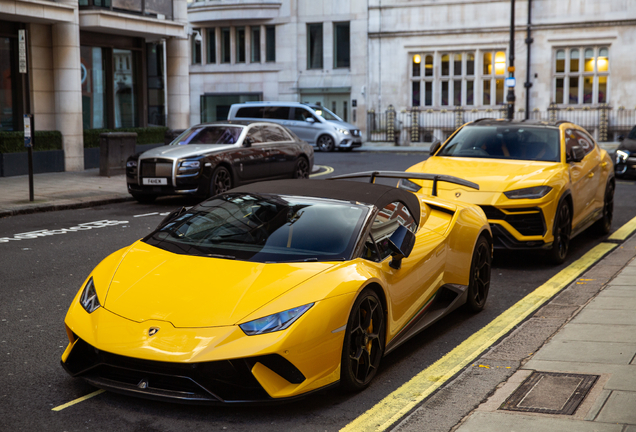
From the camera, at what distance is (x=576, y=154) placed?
→ 948 cm

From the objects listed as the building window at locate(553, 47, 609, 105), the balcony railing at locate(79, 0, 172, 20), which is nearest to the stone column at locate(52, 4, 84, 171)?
the balcony railing at locate(79, 0, 172, 20)

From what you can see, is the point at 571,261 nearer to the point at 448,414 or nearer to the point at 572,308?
Result: the point at 572,308

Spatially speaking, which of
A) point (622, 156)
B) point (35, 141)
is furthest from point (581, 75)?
point (35, 141)

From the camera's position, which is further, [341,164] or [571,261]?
[341,164]

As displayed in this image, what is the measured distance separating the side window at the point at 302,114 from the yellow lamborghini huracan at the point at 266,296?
82.8ft

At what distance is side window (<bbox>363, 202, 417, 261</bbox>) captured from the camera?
16.6 feet

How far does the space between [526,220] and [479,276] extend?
198 cm

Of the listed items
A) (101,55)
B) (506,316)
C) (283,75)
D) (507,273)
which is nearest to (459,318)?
(506,316)

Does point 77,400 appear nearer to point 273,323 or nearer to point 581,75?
point 273,323

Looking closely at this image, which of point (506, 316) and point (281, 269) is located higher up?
point (281, 269)

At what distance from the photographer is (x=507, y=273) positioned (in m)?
8.44

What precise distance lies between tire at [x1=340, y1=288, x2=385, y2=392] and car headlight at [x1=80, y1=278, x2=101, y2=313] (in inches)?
58.5

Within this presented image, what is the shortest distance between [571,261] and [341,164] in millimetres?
15330

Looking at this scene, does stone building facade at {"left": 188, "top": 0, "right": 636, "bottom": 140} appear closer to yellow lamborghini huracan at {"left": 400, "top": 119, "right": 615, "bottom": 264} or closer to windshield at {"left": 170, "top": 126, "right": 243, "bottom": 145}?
windshield at {"left": 170, "top": 126, "right": 243, "bottom": 145}
